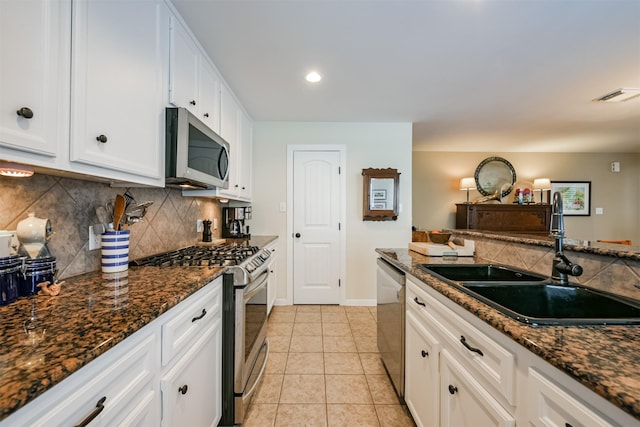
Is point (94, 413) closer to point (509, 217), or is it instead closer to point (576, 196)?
point (509, 217)

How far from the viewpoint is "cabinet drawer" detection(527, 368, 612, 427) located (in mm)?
555

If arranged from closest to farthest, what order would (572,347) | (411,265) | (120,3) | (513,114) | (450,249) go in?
(572,347) → (120,3) → (411,265) → (450,249) → (513,114)

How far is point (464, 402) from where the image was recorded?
1003mm

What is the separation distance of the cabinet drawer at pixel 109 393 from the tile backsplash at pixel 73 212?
70 centimetres

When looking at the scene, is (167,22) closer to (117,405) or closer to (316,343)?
(117,405)

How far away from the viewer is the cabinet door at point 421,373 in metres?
1.23

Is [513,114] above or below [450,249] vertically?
above

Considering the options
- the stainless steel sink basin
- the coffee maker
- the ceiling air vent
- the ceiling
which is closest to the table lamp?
the ceiling

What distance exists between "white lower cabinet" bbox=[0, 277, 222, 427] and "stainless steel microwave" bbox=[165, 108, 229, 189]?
0.62 m

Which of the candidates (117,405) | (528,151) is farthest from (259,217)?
(528,151)

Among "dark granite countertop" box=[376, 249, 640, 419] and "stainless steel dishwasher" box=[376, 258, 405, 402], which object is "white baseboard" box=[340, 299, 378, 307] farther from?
"dark granite countertop" box=[376, 249, 640, 419]

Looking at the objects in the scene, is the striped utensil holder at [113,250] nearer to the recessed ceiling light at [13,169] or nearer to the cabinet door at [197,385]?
the recessed ceiling light at [13,169]

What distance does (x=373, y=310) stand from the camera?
337 cm

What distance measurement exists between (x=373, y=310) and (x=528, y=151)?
444 cm
